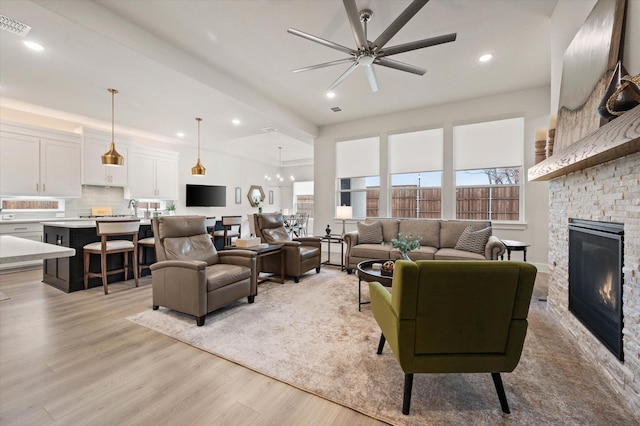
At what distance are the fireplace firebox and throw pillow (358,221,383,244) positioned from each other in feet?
8.73

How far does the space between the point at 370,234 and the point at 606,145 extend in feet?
11.4

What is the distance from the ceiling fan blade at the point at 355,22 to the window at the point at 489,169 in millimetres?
3594

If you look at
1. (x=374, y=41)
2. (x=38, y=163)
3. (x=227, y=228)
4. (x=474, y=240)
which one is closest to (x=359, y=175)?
(x=474, y=240)

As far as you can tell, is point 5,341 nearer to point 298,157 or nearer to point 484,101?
point 484,101

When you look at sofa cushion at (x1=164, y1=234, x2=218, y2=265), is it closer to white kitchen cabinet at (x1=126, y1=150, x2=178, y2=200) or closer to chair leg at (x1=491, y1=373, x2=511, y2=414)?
chair leg at (x1=491, y1=373, x2=511, y2=414)

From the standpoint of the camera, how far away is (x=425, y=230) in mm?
4715

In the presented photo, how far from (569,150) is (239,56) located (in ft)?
12.5

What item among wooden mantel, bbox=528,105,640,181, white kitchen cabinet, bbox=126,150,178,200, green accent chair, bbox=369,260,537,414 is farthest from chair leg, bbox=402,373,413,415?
white kitchen cabinet, bbox=126,150,178,200

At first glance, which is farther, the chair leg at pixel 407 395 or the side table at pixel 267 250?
the side table at pixel 267 250

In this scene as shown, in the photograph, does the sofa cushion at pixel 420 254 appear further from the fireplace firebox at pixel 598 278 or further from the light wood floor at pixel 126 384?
the light wood floor at pixel 126 384

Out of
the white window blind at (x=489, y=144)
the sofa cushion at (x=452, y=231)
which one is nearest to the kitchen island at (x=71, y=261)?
the sofa cushion at (x=452, y=231)

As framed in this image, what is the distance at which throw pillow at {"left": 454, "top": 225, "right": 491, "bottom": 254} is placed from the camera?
13.2ft

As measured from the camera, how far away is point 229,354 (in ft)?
6.96

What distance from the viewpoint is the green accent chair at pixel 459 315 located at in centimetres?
138
